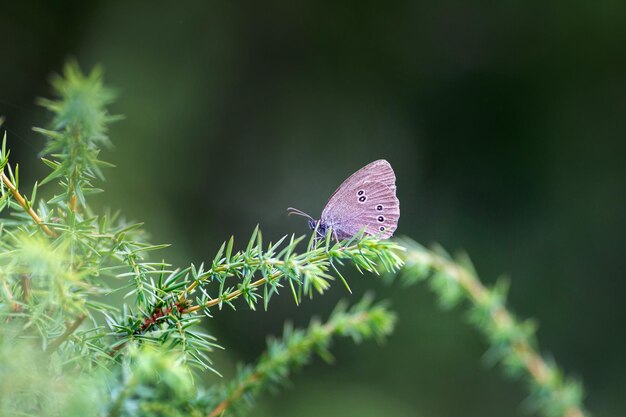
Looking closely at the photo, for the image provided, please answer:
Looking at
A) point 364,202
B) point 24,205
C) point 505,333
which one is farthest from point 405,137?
point 24,205

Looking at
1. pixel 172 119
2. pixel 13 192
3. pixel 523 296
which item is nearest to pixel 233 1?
pixel 172 119

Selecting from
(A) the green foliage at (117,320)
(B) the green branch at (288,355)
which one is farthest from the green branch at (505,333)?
(B) the green branch at (288,355)

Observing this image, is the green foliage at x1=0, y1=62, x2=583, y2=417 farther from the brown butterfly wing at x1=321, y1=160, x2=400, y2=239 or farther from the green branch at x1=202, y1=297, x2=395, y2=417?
the brown butterfly wing at x1=321, y1=160, x2=400, y2=239

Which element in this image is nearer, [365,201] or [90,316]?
[90,316]

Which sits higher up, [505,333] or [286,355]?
[505,333]

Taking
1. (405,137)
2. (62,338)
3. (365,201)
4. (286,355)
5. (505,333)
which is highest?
(405,137)

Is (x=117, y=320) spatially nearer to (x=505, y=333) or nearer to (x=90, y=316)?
(x=90, y=316)

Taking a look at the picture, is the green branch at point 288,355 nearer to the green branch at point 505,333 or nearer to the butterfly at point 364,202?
the green branch at point 505,333
